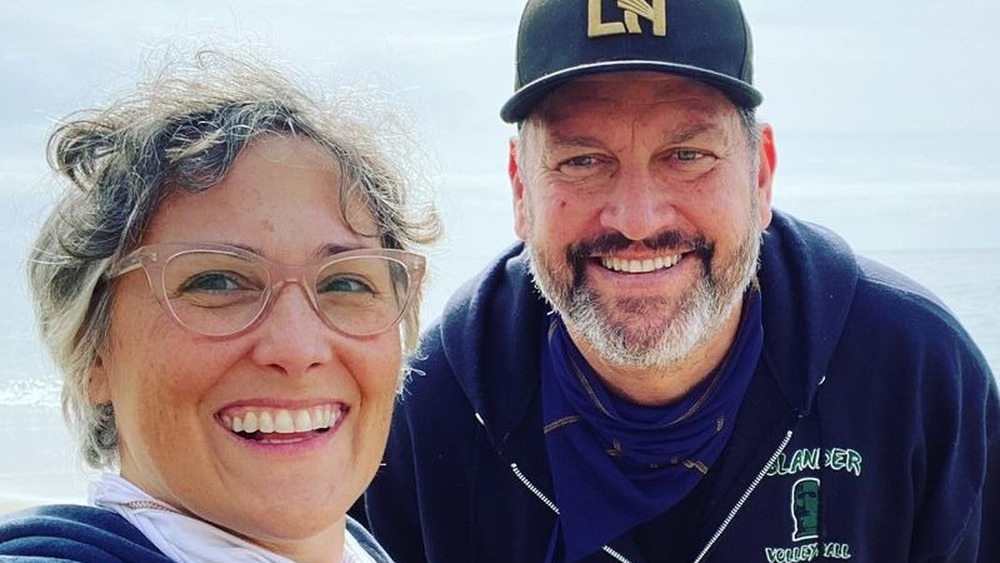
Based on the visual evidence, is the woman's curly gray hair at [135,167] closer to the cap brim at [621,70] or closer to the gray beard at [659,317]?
the cap brim at [621,70]

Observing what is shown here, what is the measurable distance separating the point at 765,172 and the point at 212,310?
1.86 meters

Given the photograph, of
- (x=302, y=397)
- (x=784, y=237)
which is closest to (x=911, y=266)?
(x=784, y=237)

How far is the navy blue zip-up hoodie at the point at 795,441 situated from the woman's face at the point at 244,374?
4.21 feet

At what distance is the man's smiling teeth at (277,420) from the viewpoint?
6.16 feet

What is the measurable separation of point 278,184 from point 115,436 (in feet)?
1.89

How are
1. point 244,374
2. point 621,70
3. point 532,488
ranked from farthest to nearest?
point 532,488, point 621,70, point 244,374

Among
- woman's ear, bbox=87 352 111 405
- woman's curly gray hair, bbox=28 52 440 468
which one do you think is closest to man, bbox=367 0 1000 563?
woman's curly gray hair, bbox=28 52 440 468

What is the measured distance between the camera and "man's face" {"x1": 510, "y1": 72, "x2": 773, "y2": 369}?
2893 millimetres

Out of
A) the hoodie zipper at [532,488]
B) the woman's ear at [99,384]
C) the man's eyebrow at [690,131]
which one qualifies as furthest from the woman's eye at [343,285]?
the hoodie zipper at [532,488]

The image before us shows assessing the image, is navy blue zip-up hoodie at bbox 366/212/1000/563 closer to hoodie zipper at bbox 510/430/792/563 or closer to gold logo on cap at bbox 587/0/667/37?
hoodie zipper at bbox 510/430/792/563

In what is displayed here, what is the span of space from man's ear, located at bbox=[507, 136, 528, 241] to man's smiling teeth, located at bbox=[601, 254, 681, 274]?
0.32 metres

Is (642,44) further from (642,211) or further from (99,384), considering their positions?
(99,384)

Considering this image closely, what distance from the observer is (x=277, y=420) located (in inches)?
74.5

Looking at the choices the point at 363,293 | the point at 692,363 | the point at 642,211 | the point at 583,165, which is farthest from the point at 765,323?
the point at 363,293
